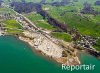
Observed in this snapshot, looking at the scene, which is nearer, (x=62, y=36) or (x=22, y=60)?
(x=22, y=60)

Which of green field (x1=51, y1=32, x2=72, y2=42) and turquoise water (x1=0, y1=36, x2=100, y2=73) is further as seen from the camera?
green field (x1=51, y1=32, x2=72, y2=42)

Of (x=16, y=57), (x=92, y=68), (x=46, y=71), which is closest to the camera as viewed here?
(x=46, y=71)

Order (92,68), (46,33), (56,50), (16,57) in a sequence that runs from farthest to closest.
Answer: (46,33), (56,50), (16,57), (92,68)

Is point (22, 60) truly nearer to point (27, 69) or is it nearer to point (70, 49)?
point (27, 69)

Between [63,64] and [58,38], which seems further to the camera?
[58,38]

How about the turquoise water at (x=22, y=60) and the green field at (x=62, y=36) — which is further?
the green field at (x=62, y=36)

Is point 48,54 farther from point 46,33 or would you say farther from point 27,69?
point 46,33

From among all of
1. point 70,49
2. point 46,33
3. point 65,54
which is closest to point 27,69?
point 65,54
